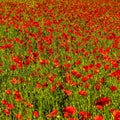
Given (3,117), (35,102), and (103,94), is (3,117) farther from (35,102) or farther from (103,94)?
(103,94)

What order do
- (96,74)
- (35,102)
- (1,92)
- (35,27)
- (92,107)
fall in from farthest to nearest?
1. (35,27)
2. (96,74)
3. (1,92)
4. (35,102)
5. (92,107)

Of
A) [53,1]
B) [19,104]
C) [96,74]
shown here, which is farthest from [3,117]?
[53,1]

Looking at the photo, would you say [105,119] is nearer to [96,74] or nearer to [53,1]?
[96,74]

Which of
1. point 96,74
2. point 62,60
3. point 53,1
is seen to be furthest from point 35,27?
point 53,1

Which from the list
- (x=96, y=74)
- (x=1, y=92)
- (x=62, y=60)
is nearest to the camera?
(x=1, y=92)

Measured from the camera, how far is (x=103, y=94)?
4988mm

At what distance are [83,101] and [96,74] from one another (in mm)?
1322

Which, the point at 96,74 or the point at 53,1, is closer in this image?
the point at 96,74

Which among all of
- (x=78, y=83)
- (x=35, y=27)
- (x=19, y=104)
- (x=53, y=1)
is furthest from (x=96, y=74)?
(x=53, y=1)

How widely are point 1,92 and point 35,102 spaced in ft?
2.09

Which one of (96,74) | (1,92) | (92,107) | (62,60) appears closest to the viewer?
(92,107)

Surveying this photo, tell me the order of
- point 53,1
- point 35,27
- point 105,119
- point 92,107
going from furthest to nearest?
point 53,1, point 35,27, point 92,107, point 105,119

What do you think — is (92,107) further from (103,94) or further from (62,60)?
(62,60)

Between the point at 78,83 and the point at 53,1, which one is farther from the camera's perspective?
the point at 53,1
